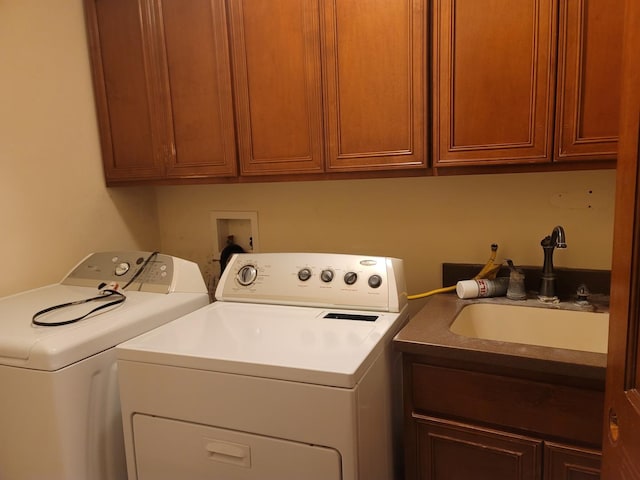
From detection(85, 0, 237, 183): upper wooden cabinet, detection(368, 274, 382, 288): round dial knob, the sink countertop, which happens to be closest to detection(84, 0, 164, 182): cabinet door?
detection(85, 0, 237, 183): upper wooden cabinet

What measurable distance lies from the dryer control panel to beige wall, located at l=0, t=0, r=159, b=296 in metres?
0.14

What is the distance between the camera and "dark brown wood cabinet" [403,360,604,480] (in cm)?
107

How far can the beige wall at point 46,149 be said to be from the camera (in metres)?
1.65

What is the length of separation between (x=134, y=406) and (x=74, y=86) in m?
1.35

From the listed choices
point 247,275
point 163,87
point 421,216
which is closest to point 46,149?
point 163,87

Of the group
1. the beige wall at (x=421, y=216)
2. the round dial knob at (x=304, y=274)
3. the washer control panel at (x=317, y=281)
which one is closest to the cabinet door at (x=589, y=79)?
the beige wall at (x=421, y=216)

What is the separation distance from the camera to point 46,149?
1769 mm

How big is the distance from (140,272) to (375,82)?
3.65 ft

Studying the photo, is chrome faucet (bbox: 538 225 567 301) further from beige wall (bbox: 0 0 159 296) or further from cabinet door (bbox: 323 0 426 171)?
beige wall (bbox: 0 0 159 296)

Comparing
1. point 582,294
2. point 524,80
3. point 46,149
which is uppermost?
point 524,80

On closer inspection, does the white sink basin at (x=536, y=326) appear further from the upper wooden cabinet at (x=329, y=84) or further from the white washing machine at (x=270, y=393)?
the upper wooden cabinet at (x=329, y=84)

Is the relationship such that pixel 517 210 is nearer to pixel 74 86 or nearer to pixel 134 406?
pixel 134 406

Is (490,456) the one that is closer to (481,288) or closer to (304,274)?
(481,288)

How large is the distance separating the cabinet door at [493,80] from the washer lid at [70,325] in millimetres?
1049
